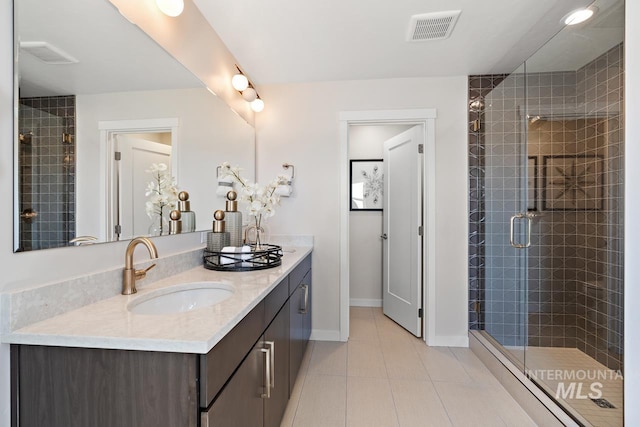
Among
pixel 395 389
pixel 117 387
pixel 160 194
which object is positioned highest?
pixel 160 194

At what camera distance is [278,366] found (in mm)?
1403

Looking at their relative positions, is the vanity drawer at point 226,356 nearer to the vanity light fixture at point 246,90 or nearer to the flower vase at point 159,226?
the flower vase at point 159,226

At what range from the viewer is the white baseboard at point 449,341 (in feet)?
8.30

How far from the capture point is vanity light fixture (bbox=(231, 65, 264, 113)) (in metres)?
2.22

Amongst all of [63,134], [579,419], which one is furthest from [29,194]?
[579,419]

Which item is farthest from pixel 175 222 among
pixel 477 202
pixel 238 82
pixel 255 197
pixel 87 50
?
pixel 477 202

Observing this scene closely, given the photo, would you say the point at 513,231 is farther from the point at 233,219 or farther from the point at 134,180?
the point at 134,180

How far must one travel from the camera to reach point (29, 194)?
826 millimetres

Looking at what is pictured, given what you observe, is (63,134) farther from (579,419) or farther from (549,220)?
(549,220)

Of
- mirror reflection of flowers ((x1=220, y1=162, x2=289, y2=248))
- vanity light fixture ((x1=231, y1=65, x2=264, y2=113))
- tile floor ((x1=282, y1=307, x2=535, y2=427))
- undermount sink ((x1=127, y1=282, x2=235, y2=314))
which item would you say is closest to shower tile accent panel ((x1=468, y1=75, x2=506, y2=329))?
tile floor ((x1=282, y1=307, x2=535, y2=427))

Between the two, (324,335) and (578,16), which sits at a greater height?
(578,16)

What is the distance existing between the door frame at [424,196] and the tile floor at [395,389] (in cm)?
28

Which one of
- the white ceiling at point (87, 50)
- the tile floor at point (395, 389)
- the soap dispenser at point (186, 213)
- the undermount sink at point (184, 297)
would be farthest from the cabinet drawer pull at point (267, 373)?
the white ceiling at point (87, 50)

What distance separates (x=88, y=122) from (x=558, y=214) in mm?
2795
